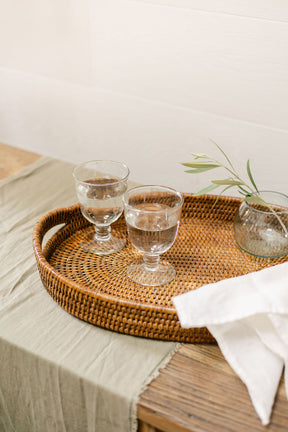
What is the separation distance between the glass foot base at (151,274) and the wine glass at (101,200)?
8 cm

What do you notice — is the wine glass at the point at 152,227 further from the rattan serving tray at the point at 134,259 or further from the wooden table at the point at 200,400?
the wooden table at the point at 200,400

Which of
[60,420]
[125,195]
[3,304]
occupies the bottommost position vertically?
[60,420]

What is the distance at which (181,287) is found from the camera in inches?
30.9

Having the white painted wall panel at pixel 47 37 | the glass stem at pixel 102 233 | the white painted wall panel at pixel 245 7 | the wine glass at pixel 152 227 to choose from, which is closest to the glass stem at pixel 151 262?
the wine glass at pixel 152 227

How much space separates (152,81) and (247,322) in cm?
76

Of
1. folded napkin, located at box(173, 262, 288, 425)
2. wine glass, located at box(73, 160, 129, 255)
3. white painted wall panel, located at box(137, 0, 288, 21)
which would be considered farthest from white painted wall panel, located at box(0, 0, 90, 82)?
folded napkin, located at box(173, 262, 288, 425)

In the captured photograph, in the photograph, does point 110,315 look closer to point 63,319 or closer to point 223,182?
point 63,319

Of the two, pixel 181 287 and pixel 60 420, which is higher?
pixel 181 287

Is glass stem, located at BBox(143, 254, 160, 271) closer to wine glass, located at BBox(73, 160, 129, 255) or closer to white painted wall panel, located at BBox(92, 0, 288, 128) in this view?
wine glass, located at BBox(73, 160, 129, 255)

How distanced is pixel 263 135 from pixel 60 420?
755 mm

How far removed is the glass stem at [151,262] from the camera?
0.82m

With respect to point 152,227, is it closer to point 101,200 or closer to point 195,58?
point 101,200

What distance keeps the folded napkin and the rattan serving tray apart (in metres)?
0.03

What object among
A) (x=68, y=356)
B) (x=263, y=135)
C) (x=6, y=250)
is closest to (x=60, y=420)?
(x=68, y=356)
